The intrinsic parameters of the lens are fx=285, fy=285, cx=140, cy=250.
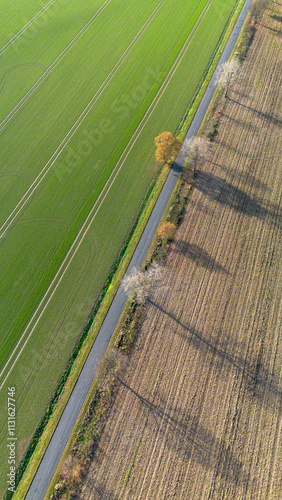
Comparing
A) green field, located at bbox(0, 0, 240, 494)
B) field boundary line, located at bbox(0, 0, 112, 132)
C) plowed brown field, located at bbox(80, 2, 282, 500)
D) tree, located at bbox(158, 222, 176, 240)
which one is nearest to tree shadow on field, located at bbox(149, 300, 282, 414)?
plowed brown field, located at bbox(80, 2, 282, 500)

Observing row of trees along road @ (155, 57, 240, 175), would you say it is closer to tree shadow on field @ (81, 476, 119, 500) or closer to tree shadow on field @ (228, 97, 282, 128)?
tree shadow on field @ (228, 97, 282, 128)

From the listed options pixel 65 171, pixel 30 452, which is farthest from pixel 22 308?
pixel 65 171

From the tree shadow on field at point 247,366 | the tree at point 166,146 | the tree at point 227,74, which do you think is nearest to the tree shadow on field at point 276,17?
the tree at point 227,74

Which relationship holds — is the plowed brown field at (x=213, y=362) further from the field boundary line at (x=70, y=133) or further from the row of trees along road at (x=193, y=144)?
the field boundary line at (x=70, y=133)

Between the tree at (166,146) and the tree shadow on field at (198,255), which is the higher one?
the tree at (166,146)

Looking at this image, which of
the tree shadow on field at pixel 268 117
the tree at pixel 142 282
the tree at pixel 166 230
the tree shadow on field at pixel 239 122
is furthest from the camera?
the tree shadow on field at pixel 268 117

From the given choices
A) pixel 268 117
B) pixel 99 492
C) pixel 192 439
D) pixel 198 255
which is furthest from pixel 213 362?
pixel 268 117
